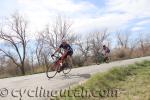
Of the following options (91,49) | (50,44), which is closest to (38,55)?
(50,44)

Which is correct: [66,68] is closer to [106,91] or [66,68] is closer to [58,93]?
[106,91]

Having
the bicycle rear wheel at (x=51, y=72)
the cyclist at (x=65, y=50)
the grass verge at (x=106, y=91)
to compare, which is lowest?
the grass verge at (x=106, y=91)

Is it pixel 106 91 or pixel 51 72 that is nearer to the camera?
pixel 106 91

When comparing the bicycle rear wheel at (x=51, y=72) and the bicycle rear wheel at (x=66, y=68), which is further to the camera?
the bicycle rear wheel at (x=66, y=68)

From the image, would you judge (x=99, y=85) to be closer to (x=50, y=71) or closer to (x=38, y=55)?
(x=50, y=71)

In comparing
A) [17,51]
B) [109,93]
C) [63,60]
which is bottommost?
[109,93]

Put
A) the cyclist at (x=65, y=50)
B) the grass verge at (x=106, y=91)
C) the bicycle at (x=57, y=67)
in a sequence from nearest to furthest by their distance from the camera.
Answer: the grass verge at (x=106, y=91) < the cyclist at (x=65, y=50) < the bicycle at (x=57, y=67)

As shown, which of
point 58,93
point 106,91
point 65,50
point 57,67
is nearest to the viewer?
point 58,93

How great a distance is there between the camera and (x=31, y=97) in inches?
386

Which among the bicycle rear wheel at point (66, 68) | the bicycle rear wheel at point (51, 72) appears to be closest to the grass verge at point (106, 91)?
the bicycle rear wheel at point (51, 72)

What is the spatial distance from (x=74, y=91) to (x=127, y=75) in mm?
5991

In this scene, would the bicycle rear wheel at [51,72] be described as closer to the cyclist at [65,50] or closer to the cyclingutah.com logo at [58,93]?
the cyclist at [65,50]

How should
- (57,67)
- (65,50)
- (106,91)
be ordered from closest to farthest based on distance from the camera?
(106,91) < (65,50) < (57,67)

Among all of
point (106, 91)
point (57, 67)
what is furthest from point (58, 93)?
point (57, 67)
